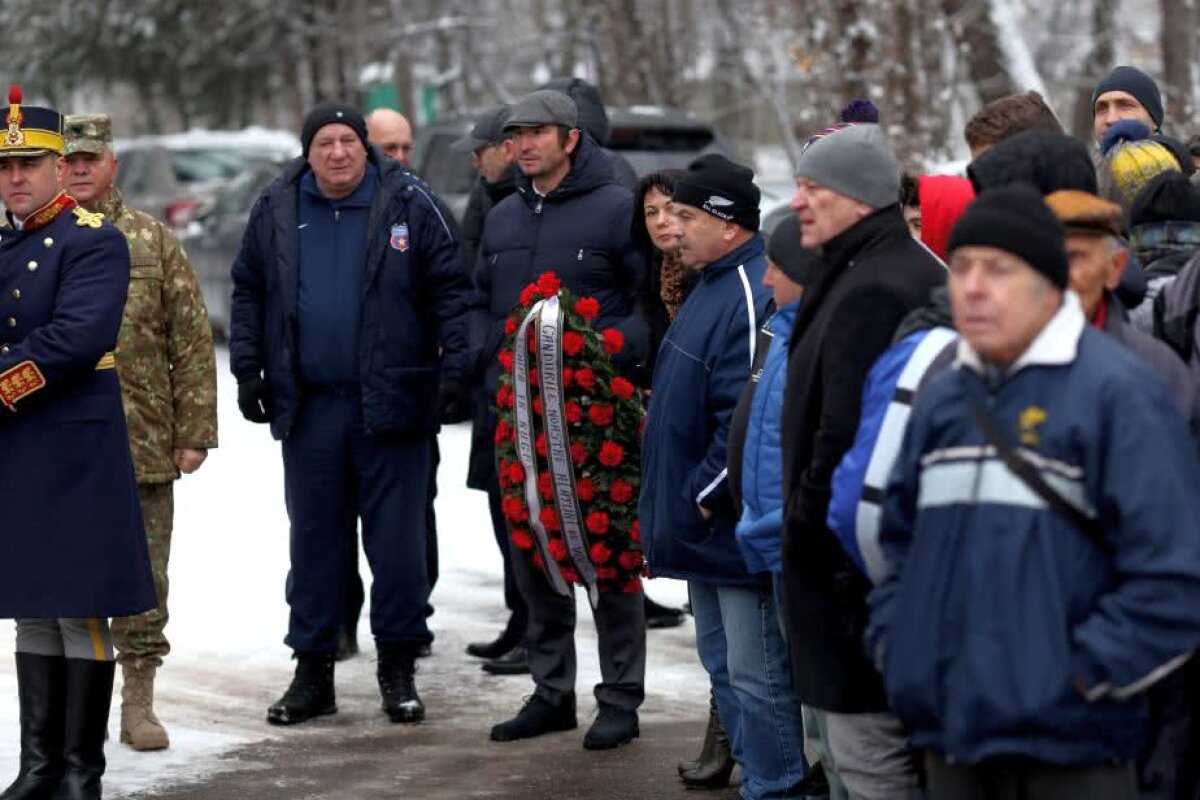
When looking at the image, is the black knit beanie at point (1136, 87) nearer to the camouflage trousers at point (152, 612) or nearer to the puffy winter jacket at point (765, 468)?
the puffy winter jacket at point (765, 468)

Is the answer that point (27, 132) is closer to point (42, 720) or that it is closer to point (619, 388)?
point (42, 720)

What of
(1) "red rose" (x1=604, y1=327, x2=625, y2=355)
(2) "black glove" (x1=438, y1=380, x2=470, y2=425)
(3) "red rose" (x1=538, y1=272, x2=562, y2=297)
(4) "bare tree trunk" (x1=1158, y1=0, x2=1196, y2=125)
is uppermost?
(4) "bare tree trunk" (x1=1158, y1=0, x2=1196, y2=125)

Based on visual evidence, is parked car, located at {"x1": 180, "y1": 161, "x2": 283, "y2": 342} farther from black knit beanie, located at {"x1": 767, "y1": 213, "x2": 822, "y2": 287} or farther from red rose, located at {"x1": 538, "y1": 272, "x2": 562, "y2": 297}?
black knit beanie, located at {"x1": 767, "y1": 213, "x2": 822, "y2": 287}

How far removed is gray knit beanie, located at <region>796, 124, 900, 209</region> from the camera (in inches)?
201

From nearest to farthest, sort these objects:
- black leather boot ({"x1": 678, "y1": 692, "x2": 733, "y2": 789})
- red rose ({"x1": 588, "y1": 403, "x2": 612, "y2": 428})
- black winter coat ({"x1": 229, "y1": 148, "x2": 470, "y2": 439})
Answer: black leather boot ({"x1": 678, "y1": 692, "x2": 733, "y2": 789}) → red rose ({"x1": 588, "y1": 403, "x2": 612, "y2": 428}) → black winter coat ({"x1": 229, "y1": 148, "x2": 470, "y2": 439})

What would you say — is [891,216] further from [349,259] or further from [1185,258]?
[349,259]

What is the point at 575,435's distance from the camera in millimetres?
7520

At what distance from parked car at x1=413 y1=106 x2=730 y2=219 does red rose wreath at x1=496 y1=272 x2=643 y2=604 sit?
7717 millimetres

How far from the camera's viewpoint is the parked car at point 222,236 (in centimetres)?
2031

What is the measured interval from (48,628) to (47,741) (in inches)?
13.4

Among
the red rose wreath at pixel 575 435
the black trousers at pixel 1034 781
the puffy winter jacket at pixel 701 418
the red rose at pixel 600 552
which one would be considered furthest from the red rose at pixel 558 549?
the black trousers at pixel 1034 781

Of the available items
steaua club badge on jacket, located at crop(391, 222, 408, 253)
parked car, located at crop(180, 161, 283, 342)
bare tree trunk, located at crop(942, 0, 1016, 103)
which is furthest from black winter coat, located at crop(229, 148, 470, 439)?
bare tree trunk, located at crop(942, 0, 1016, 103)

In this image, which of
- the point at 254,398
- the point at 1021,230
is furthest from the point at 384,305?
the point at 1021,230

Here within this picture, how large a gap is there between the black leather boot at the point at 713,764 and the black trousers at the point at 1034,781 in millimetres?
2783
